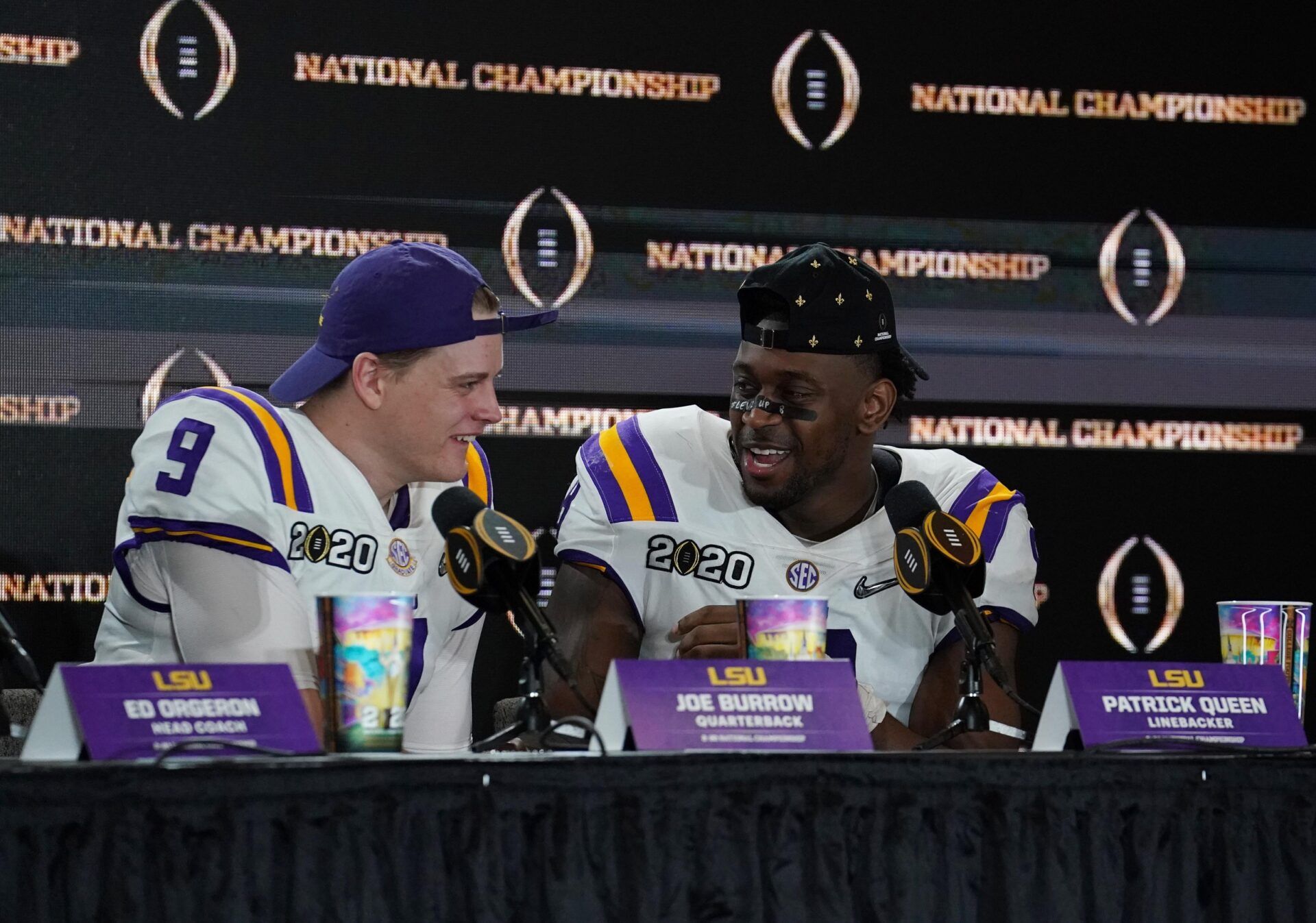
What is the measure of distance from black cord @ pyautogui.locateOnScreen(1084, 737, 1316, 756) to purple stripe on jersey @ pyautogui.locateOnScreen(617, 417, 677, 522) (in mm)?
1222

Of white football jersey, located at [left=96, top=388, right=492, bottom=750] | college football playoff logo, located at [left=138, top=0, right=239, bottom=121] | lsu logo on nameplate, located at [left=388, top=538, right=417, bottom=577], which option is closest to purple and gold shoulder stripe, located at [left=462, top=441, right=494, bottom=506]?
white football jersey, located at [left=96, top=388, right=492, bottom=750]

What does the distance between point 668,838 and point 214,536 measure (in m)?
0.91

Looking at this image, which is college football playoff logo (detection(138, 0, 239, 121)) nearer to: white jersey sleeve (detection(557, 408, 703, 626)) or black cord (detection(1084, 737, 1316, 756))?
white jersey sleeve (detection(557, 408, 703, 626))

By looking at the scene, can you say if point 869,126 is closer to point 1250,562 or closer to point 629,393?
point 629,393

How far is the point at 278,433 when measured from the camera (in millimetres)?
2371

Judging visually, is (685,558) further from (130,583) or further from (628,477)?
(130,583)

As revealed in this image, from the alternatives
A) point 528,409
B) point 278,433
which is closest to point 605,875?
point 278,433

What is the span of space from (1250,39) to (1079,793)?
2.93 m

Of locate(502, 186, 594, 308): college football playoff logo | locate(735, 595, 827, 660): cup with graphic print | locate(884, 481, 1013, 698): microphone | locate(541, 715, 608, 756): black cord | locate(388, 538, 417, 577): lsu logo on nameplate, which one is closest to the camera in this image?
locate(541, 715, 608, 756): black cord

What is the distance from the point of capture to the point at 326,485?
238 cm

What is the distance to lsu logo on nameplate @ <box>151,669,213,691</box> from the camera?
5.16 feet

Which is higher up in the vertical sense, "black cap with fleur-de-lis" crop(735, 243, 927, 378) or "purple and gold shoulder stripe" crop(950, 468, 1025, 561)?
"black cap with fleur-de-lis" crop(735, 243, 927, 378)

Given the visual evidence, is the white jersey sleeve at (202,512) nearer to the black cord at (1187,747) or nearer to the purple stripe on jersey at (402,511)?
the purple stripe on jersey at (402,511)

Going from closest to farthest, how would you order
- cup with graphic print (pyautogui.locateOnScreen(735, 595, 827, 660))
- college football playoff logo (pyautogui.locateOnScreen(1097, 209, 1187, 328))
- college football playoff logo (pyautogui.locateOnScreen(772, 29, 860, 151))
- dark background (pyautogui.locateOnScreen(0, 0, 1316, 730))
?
cup with graphic print (pyautogui.locateOnScreen(735, 595, 827, 660)) → dark background (pyautogui.locateOnScreen(0, 0, 1316, 730)) → college football playoff logo (pyautogui.locateOnScreen(772, 29, 860, 151)) → college football playoff logo (pyautogui.locateOnScreen(1097, 209, 1187, 328))
